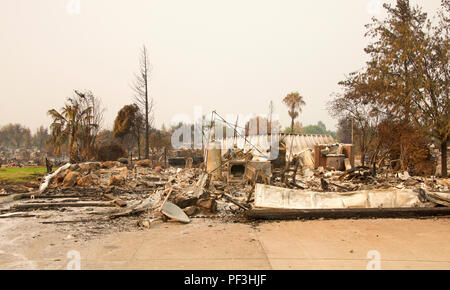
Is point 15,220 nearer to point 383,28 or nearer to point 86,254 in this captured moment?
point 86,254

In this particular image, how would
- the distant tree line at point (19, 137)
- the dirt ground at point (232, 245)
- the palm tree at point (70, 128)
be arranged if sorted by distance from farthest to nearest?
1. the distant tree line at point (19, 137)
2. the palm tree at point (70, 128)
3. the dirt ground at point (232, 245)

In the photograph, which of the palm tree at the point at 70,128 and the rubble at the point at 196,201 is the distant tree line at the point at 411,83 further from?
the palm tree at the point at 70,128

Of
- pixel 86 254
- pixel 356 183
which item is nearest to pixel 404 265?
pixel 86 254

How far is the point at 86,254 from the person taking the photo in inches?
159

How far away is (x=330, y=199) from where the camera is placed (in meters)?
6.39

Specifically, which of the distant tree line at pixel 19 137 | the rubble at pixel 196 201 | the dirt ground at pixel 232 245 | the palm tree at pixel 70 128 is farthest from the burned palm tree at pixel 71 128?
the distant tree line at pixel 19 137

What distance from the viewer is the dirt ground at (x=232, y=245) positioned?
12.0ft

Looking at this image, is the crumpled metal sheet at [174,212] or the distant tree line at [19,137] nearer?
the crumpled metal sheet at [174,212]

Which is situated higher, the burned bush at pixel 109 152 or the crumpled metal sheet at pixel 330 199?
the burned bush at pixel 109 152

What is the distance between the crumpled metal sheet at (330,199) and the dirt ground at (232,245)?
1.68ft

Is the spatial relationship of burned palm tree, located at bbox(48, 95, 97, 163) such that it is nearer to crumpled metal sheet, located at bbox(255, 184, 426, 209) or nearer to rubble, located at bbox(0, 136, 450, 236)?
rubble, located at bbox(0, 136, 450, 236)

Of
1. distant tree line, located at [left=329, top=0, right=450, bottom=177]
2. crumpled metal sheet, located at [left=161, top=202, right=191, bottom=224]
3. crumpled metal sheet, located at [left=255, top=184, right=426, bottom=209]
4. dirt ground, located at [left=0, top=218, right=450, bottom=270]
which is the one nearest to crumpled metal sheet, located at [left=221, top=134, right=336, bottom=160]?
distant tree line, located at [left=329, top=0, right=450, bottom=177]

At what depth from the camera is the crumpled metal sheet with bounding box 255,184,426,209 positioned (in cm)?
631
